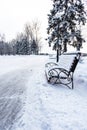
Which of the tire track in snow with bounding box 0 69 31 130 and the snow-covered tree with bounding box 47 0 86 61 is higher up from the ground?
the snow-covered tree with bounding box 47 0 86 61

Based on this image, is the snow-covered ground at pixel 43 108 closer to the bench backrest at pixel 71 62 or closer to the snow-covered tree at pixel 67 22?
the bench backrest at pixel 71 62

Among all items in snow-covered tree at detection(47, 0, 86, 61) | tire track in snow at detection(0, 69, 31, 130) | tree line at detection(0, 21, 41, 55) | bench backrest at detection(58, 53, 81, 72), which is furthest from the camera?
tree line at detection(0, 21, 41, 55)

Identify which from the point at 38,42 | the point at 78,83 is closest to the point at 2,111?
the point at 78,83

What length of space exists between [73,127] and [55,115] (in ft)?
2.68

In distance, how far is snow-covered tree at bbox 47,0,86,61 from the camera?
28.6 meters

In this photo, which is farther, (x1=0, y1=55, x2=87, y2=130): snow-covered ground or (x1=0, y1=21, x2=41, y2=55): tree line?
(x1=0, y1=21, x2=41, y2=55): tree line

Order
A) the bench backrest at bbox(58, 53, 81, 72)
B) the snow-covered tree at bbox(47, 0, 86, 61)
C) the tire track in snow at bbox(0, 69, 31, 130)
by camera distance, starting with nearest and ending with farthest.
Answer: the tire track in snow at bbox(0, 69, 31, 130) → the bench backrest at bbox(58, 53, 81, 72) → the snow-covered tree at bbox(47, 0, 86, 61)

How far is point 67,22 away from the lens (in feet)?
93.4

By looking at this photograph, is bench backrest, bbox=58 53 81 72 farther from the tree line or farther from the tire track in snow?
the tree line

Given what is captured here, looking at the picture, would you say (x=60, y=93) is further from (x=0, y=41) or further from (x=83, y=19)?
(x=0, y=41)

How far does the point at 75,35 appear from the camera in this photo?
2903 cm

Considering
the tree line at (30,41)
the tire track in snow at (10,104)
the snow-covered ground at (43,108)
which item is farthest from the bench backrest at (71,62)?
the tree line at (30,41)

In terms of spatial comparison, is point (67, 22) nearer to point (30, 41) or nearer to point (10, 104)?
point (10, 104)

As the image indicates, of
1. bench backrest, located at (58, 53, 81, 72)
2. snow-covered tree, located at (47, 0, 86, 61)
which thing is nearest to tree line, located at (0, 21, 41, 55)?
snow-covered tree, located at (47, 0, 86, 61)
